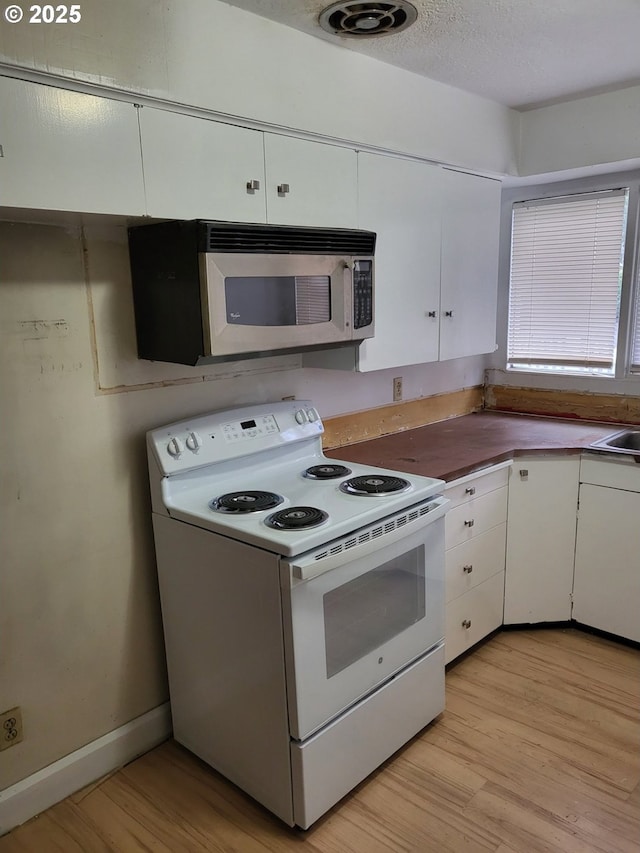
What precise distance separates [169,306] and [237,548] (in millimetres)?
741

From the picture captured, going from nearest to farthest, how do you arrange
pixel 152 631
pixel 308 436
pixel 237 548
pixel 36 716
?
pixel 237 548 < pixel 36 716 < pixel 152 631 < pixel 308 436

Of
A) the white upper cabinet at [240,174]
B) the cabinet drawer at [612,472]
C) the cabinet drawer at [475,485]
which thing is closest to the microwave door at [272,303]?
the white upper cabinet at [240,174]

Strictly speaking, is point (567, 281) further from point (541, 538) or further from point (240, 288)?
point (240, 288)

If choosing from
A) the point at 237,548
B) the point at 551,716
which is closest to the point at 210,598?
the point at 237,548

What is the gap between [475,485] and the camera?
2.54 m

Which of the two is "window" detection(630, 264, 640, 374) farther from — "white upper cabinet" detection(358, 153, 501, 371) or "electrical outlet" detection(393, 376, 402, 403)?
"electrical outlet" detection(393, 376, 402, 403)

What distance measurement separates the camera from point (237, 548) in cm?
180

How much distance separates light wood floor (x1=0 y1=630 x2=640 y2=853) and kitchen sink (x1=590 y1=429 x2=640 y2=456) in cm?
98

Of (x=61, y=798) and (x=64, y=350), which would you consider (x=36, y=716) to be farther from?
(x=64, y=350)

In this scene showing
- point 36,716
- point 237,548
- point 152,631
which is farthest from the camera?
point 152,631

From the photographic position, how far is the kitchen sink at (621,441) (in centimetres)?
274

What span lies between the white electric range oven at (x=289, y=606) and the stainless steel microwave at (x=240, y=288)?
1.22 feet

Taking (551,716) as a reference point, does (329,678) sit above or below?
above

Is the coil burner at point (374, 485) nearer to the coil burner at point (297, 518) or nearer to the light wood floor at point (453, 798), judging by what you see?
the coil burner at point (297, 518)
